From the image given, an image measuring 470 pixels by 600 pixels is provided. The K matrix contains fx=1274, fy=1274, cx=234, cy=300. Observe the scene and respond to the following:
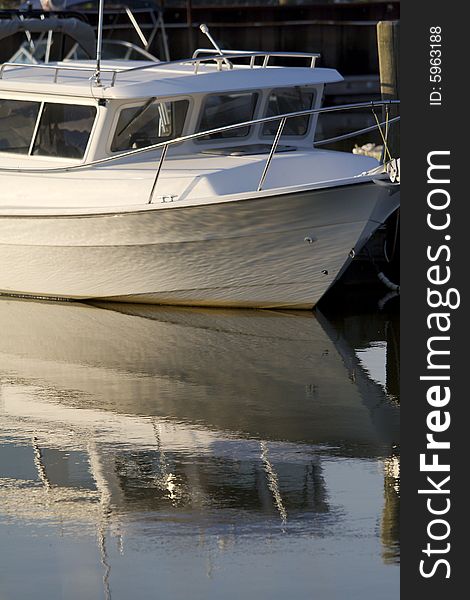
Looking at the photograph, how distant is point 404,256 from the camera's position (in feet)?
24.3

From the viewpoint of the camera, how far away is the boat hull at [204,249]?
1093 centimetres

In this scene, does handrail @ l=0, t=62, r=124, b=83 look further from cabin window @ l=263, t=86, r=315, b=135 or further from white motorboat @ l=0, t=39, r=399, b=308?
cabin window @ l=263, t=86, r=315, b=135

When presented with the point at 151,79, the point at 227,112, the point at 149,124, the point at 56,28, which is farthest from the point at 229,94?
the point at 56,28

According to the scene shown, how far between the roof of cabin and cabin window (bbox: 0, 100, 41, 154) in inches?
6.4

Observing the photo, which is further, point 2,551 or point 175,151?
point 175,151

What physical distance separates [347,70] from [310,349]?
59.8 feet

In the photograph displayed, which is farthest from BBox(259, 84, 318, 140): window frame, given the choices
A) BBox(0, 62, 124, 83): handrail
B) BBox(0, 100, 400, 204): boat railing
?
BBox(0, 62, 124, 83): handrail

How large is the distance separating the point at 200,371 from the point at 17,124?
3640 millimetres

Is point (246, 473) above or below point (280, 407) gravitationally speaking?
below

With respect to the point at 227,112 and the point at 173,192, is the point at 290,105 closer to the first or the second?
the point at 227,112

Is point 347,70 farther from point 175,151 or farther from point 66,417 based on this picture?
point 66,417

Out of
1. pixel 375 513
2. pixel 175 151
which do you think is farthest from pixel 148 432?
pixel 175 151

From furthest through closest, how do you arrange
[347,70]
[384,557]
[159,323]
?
1. [347,70]
2. [159,323]
3. [384,557]

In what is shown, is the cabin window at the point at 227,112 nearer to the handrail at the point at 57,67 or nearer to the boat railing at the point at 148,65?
the boat railing at the point at 148,65
